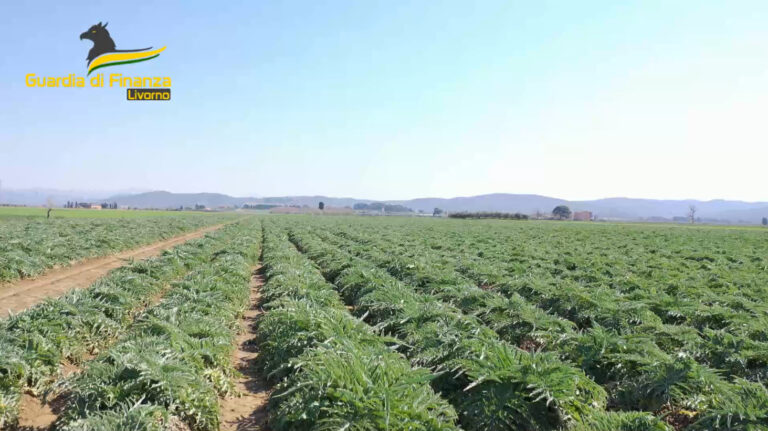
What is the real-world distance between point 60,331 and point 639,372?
8226 mm

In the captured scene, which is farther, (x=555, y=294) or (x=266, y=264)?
(x=266, y=264)

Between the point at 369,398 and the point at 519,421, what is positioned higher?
the point at 369,398

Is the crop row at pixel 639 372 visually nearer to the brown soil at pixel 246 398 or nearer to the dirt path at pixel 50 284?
the brown soil at pixel 246 398

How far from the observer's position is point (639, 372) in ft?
18.6

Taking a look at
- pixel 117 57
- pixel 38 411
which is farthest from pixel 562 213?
pixel 38 411

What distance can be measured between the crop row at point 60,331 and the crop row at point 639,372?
22.0 ft

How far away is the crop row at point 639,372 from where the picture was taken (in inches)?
177

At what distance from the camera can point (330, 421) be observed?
4074 millimetres

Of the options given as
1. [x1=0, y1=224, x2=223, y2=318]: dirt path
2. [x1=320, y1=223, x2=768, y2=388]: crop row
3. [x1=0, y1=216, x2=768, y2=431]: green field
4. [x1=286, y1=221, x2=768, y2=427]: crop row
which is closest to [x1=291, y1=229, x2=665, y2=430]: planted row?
[x1=0, y1=216, x2=768, y2=431]: green field

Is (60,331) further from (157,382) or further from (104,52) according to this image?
(104,52)

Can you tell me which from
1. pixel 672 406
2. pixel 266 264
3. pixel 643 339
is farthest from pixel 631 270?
pixel 266 264

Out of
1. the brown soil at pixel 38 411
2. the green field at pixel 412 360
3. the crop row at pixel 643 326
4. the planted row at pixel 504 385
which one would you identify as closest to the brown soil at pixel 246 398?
the green field at pixel 412 360

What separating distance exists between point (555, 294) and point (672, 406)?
16.2 ft

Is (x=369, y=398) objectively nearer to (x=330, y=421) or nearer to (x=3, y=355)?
(x=330, y=421)
